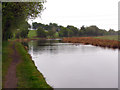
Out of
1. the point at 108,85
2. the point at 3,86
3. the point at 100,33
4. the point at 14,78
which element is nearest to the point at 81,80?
the point at 108,85

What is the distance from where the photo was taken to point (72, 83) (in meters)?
15.8

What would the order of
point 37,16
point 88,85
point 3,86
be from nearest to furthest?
point 3,86
point 88,85
point 37,16

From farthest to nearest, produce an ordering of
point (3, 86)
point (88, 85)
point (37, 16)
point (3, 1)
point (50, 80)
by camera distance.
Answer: point (37, 16) < point (3, 1) < point (50, 80) < point (88, 85) < point (3, 86)

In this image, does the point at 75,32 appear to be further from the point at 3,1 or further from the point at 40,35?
the point at 3,1

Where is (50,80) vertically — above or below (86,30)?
below

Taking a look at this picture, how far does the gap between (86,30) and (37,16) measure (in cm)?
14722

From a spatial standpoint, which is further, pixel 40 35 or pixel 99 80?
pixel 40 35

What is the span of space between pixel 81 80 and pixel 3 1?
14.3m

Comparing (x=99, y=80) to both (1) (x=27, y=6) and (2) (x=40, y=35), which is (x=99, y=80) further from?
(2) (x=40, y=35)

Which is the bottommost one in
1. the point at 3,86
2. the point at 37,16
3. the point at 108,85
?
the point at 108,85

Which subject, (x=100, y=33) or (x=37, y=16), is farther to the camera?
(x=100, y=33)

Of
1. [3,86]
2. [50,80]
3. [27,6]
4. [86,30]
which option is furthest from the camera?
[86,30]

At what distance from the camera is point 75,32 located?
175 meters

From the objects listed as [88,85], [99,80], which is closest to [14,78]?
[88,85]
